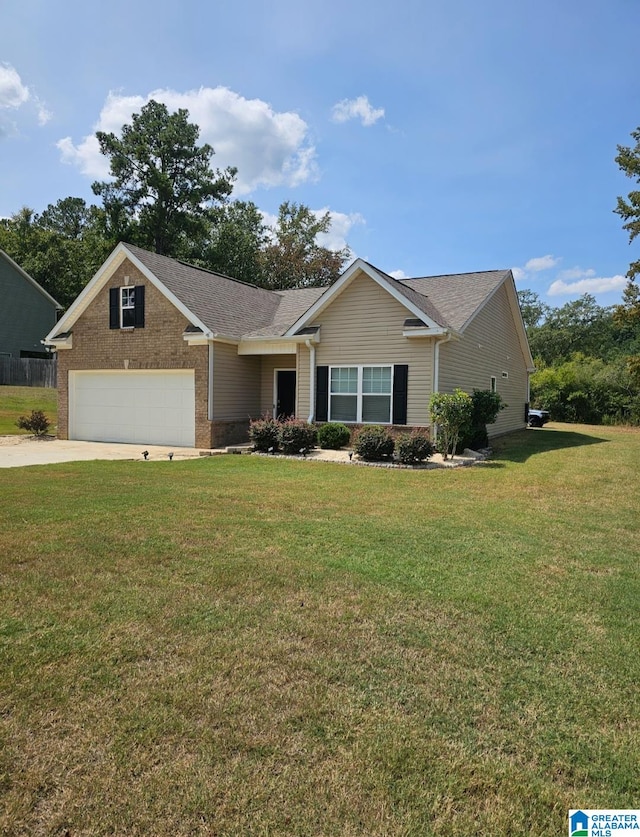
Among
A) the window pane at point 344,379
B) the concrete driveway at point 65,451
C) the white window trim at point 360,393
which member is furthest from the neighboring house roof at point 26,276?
the white window trim at point 360,393

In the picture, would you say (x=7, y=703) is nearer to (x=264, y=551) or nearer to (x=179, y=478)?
(x=264, y=551)

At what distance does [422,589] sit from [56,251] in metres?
44.9

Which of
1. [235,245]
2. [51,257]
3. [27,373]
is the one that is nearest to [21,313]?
[27,373]

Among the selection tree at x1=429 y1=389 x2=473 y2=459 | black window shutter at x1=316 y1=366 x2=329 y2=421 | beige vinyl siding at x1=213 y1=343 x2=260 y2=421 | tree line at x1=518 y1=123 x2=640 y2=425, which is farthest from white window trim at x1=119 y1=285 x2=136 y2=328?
tree line at x1=518 y1=123 x2=640 y2=425

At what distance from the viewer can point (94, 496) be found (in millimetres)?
7566

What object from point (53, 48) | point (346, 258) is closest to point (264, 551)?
point (53, 48)

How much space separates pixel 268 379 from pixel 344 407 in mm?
3761

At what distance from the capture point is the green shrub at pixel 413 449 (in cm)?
1135

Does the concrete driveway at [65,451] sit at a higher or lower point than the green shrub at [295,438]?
lower

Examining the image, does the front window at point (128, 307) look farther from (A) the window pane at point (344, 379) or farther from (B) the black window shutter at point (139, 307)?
(A) the window pane at point (344, 379)

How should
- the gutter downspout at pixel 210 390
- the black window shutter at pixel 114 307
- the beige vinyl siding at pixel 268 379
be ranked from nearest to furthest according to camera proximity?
the gutter downspout at pixel 210 390
the black window shutter at pixel 114 307
the beige vinyl siding at pixel 268 379

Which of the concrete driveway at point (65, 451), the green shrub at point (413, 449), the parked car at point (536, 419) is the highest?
the parked car at point (536, 419)

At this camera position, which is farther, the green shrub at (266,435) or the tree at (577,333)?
the tree at (577,333)

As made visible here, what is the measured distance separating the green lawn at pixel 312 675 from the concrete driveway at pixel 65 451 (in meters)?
6.81
